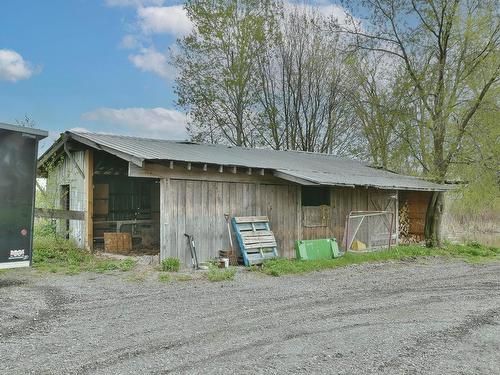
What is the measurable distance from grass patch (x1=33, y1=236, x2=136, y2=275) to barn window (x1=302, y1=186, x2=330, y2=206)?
559 centimetres

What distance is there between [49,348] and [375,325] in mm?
3910

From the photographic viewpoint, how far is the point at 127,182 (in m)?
15.9

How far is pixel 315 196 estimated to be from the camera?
1427cm

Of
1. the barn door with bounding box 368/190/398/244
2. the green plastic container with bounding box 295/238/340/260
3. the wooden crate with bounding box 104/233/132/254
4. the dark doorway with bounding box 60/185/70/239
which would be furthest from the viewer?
the barn door with bounding box 368/190/398/244

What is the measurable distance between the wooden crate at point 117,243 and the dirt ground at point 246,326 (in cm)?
372

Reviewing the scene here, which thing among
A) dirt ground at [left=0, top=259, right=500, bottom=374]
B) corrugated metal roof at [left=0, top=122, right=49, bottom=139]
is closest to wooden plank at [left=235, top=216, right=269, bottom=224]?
dirt ground at [left=0, top=259, right=500, bottom=374]

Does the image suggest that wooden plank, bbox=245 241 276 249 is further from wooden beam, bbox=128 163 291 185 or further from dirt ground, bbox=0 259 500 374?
dirt ground, bbox=0 259 500 374

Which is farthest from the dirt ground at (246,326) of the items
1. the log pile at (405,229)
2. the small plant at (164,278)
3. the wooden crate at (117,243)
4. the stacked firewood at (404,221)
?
the stacked firewood at (404,221)

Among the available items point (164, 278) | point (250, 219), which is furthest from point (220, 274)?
point (250, 219)

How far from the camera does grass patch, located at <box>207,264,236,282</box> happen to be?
9516mm

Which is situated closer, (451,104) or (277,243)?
(277,243)

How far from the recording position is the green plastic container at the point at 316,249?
12164 millimetres

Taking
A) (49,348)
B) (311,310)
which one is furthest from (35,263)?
(311,310)

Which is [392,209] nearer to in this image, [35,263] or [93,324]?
[35,263]
